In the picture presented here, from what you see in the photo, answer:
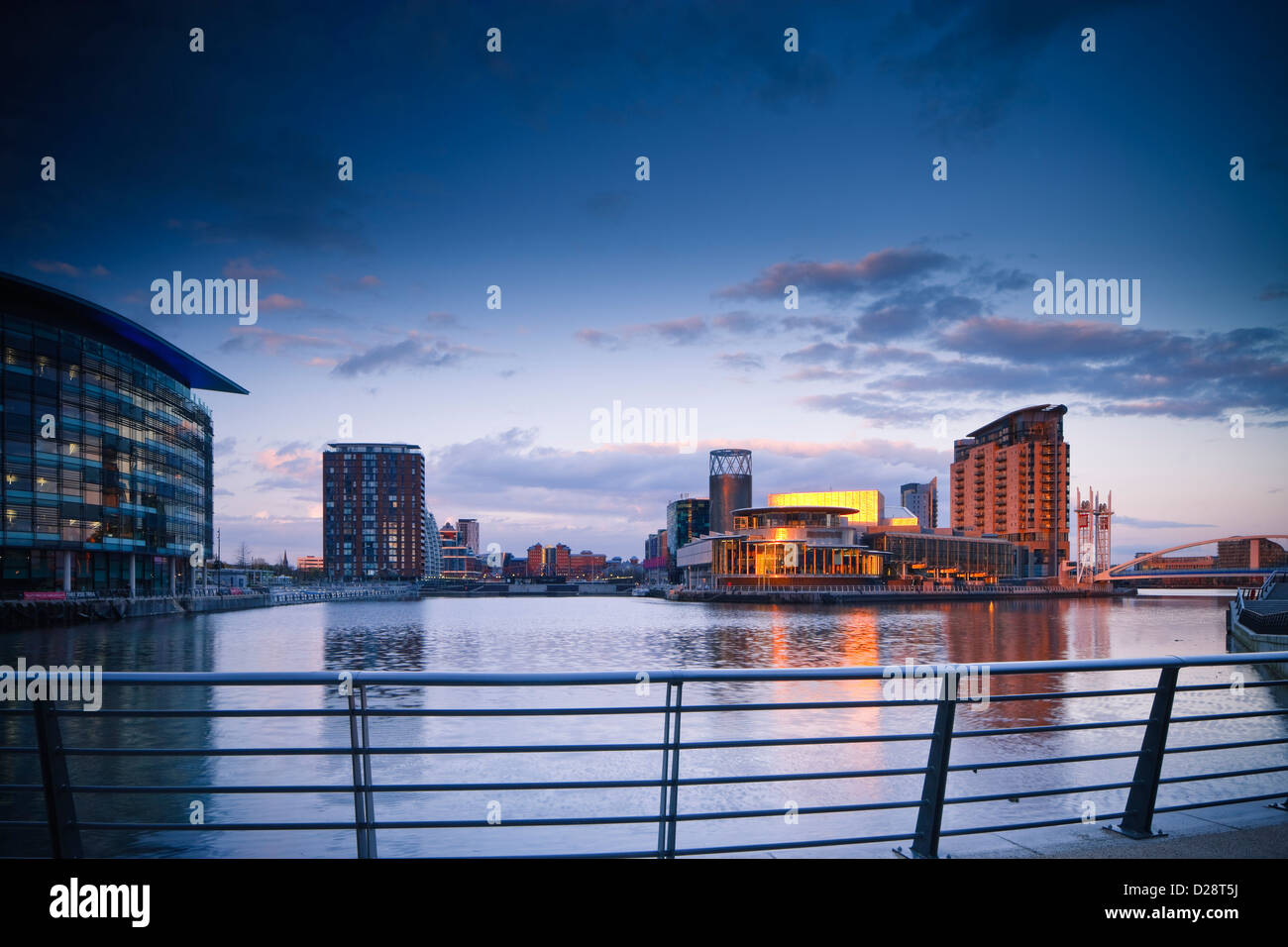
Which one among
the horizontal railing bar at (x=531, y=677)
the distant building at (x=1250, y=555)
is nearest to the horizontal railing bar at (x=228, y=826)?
the horizontal railing bar at (x=531, y=677)

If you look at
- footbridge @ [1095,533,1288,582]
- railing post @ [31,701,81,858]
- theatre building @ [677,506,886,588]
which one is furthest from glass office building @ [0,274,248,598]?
footbridge @ [1095,533,1288,582]

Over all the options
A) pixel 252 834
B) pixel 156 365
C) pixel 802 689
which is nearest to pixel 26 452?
pixel 156 365

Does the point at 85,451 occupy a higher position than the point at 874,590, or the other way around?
the point at 85,451

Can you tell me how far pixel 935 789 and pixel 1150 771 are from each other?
5.98ft

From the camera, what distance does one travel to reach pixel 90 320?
82000mm

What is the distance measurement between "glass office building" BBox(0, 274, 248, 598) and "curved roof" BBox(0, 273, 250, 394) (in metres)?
0.13

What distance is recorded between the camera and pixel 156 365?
9925 centimetres

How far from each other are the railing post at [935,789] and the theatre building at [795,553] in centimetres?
16147

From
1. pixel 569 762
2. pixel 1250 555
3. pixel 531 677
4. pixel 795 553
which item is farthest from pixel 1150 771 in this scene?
pixel 1250 555

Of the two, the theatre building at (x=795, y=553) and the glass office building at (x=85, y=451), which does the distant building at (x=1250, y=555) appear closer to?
the theatre building at (x=795, y=553)

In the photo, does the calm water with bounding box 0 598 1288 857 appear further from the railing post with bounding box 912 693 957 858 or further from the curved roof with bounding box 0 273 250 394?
the curved roof with bounding box 0 273 250 394

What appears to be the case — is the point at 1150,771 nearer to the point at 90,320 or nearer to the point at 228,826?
the point at 228,826

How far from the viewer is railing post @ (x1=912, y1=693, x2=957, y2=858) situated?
18.0 ft
